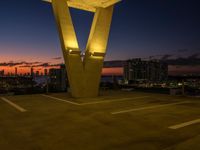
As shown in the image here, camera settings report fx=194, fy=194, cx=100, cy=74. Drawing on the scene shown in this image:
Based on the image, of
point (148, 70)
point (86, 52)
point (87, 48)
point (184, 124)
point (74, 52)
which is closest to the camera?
point (184, 124)

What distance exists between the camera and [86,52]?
404 inches

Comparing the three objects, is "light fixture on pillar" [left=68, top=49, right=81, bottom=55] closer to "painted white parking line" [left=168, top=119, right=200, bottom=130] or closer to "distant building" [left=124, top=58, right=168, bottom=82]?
"painted white parking line" [left=168, top=119, right=200, bottom=130]

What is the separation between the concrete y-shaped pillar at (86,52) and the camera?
9469 mm

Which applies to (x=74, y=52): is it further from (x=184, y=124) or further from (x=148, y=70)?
(x=148, y=70)

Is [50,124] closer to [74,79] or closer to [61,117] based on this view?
[61,117]

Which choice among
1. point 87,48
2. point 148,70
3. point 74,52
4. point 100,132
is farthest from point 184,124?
point 148,70

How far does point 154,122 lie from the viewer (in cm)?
477

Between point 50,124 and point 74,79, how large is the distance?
511cm

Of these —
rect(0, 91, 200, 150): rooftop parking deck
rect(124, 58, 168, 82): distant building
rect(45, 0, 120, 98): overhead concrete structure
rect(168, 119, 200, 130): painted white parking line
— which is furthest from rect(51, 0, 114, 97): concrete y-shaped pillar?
rect(124, 58, 168, 82): distant building

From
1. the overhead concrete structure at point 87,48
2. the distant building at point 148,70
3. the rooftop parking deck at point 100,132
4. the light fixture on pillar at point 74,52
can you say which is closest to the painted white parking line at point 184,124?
the rooftop parking deck at point 100,132

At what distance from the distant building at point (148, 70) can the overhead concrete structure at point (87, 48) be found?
46985mm

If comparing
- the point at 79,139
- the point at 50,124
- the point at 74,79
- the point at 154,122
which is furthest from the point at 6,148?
the point at 74,79

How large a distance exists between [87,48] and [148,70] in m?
57.0

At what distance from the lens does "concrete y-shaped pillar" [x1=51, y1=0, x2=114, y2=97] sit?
947 centimetres
